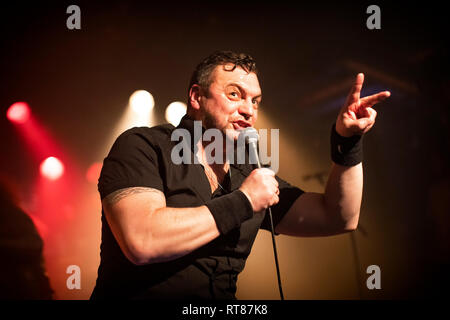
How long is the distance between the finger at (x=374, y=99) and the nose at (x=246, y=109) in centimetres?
55

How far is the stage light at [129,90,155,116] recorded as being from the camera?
3.88 metres

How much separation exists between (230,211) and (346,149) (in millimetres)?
714

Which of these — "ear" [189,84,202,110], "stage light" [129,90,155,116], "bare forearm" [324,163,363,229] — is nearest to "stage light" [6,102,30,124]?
"stage light" [129,90,155,116]

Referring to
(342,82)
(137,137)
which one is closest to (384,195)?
(342,82)

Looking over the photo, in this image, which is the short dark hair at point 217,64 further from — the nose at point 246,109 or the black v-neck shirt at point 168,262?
the black v-neck shirt at point 168,262

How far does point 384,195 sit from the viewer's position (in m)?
3.84

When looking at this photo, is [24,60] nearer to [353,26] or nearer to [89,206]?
[89,206]

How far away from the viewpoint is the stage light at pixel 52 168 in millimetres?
3791

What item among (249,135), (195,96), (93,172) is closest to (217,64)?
(195,96)

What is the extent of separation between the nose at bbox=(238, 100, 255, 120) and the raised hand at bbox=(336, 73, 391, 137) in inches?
17.8

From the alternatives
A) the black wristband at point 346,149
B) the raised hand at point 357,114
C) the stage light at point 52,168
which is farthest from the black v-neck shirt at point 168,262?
the stage light at point 52,168

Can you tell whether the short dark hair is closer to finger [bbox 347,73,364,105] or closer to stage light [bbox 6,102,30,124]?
finger [bbox 347,73,364,105]

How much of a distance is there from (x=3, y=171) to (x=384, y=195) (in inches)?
157

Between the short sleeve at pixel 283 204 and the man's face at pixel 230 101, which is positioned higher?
the man's face at pixel 230 101
